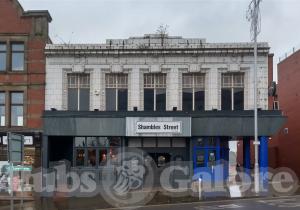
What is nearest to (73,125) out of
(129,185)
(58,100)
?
(58,100)

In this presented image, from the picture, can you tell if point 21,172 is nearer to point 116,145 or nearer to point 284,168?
point 116,145

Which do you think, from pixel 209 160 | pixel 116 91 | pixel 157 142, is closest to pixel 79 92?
pixel 116 91

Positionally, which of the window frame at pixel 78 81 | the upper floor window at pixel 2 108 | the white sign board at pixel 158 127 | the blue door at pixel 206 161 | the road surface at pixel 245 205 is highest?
the window frame at pixel 78 81

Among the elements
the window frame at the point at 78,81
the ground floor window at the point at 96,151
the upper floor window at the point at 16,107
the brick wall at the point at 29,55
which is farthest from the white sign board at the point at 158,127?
the upper floor window at the point at 16,107

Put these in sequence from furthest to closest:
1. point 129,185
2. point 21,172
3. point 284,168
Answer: point 284,168
point 129,185
point 21,172

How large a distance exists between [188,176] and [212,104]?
14.0 ft

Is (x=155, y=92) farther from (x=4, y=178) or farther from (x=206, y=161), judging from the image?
(x=4, y=178)

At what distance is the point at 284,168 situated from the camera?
41531 mm

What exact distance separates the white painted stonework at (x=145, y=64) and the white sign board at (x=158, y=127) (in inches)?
47.8

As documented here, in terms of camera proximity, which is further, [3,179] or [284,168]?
[284,168]

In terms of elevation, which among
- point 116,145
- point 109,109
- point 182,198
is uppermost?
point 109,109

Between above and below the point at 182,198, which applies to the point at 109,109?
above

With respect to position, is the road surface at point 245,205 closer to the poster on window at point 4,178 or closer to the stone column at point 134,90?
the poster on window at point 4,178

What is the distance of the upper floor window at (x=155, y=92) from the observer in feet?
106
